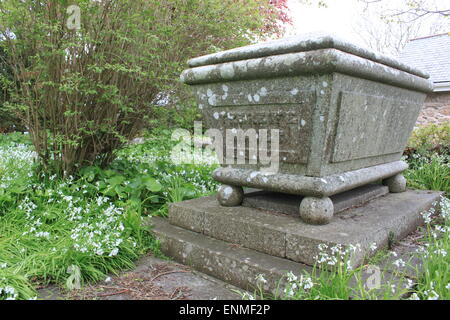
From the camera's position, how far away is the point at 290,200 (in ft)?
8.78

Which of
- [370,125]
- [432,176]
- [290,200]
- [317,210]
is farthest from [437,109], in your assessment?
[317,210]

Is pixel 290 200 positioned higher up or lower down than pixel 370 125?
lower down

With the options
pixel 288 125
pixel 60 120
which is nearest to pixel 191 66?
pixel 288 125

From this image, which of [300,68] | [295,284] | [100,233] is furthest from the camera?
[100,233]

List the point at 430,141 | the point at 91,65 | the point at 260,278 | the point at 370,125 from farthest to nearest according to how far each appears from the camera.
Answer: the point at 430,141 → the point at 91,65 → the point at 370,125 → the point at 260,278

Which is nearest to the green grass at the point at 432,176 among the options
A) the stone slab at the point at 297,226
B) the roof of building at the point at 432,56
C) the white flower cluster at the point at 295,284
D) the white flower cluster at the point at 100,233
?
the stone slab at the point at 297,226

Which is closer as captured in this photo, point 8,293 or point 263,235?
point 8,293

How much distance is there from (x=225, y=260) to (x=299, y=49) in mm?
1447

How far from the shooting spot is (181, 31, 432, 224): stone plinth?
6.94ft

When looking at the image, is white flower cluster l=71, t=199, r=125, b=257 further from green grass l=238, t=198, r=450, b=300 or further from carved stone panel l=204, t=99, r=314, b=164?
carved stone panel l=204, t=99, r=314, b=164

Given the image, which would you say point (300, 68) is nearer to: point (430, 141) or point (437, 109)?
point (430, 141)

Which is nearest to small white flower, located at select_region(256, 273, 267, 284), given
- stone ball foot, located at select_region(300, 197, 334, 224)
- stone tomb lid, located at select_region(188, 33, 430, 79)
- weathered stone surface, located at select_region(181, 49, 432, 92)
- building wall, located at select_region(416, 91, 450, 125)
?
stone ball foot, located at select_region(300, 197, 334, 224)

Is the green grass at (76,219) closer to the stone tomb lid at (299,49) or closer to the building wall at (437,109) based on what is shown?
the stone tomb lid at (299,49)

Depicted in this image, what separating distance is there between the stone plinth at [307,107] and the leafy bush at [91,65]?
3.61ft
